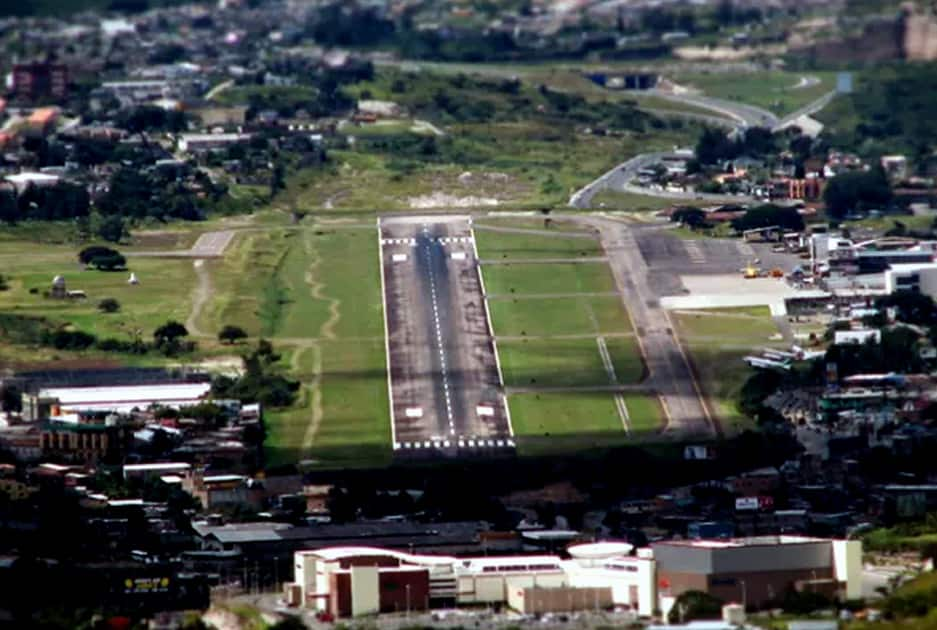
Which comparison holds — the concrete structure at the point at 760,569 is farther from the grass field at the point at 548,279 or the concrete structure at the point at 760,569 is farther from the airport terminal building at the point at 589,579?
the grass field at the point at 548,279

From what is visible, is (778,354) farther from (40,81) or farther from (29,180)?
(40,81)

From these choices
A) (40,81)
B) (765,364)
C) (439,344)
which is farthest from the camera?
(40,81)

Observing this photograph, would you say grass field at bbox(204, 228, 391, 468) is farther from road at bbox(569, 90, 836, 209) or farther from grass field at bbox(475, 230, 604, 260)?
road at bbox(569, 90, 836, 209)

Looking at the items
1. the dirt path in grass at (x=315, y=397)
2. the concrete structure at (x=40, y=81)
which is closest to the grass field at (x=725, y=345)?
the dirt path in grass at (x=315, y=397)

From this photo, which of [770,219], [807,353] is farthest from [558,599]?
[770,219]

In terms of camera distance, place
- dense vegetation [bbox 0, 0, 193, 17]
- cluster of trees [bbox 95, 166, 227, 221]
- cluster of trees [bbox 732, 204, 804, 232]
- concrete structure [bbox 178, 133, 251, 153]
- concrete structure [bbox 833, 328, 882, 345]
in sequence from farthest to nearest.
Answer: dense vegetation [bbox 0, 0, 193, 17]
concrete structure [bbox 178, 133, 251, 153]
cluster of trees [bbox 95, 166, 227, 221]
cluster of trees [bbox 732, 204, 804, 232]
concrete structure [bbox 833, 328, 882, 345]

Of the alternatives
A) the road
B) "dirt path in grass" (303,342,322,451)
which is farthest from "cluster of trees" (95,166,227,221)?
"dirt path in grass" (303,342,322,451)

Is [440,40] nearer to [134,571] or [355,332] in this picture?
[355,332]
